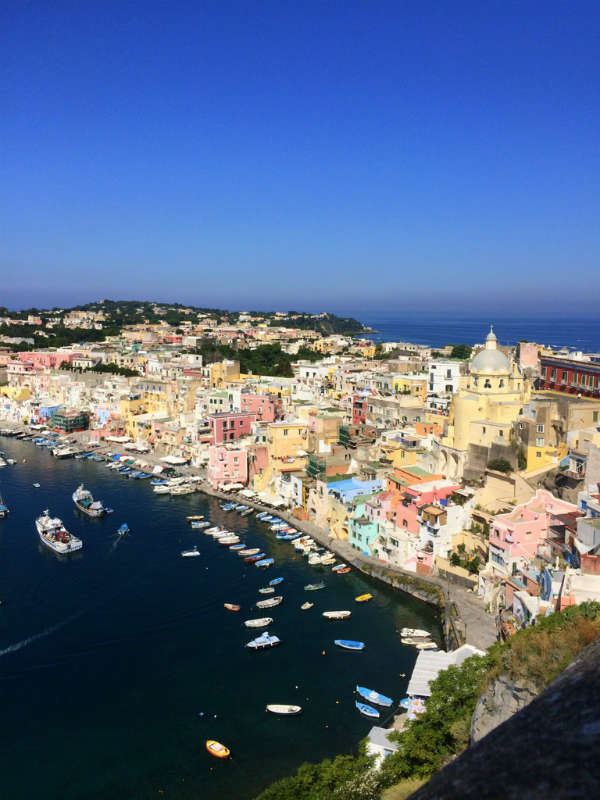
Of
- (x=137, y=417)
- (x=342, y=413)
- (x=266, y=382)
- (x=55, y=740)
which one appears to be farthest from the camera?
(x=266, y=382)

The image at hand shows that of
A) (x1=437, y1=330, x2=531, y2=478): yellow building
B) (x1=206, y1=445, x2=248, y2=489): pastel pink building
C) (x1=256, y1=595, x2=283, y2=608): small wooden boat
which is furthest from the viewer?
(x1=206, y1=445, x2=248, y2=489): pastel pink building

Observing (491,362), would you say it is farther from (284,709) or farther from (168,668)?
(168,668)

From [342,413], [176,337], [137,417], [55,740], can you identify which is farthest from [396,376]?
[176,337]

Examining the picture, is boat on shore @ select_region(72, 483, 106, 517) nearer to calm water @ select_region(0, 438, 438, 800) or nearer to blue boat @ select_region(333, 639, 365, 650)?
calm water @ select_region(0, 438, 438, 800)

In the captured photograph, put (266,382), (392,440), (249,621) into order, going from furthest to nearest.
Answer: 1. (266,382)
2. (392,440)
3. (249,621)

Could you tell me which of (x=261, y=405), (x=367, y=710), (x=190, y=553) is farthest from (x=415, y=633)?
(x=261, y=405)

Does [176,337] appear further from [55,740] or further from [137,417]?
[55,740]

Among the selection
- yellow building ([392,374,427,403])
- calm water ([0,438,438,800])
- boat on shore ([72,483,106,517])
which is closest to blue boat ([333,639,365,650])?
calm water ([0,438,438,800])
